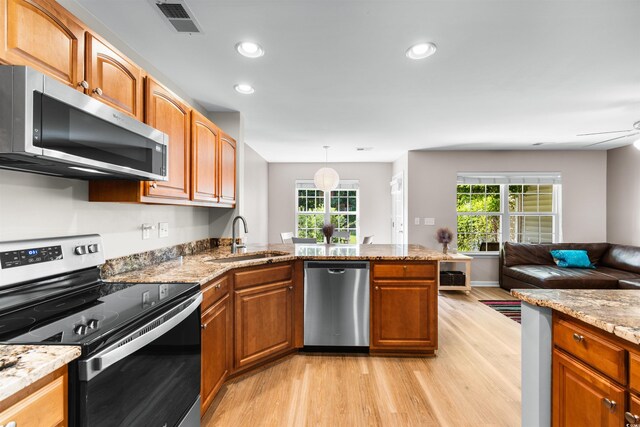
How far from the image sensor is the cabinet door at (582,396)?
107cm

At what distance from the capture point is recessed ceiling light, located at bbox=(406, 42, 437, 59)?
2066 mm

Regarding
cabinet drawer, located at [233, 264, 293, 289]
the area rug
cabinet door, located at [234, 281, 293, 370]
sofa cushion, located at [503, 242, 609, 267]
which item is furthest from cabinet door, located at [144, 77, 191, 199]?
sofa cushion, located at [503, 242, 609, 267]

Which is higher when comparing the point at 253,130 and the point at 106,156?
the point at 253,130

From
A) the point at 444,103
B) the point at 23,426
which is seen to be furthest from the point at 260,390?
the point at 444,103

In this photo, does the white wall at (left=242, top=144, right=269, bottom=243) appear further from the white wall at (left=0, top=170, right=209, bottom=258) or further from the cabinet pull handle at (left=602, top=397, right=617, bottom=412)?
the cabinet pull handle at (left=602, top=397, right=617, bottom=412)

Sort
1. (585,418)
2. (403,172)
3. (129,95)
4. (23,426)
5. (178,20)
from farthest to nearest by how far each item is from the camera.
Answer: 1. (403,172)
2. (178,20)
3. (129,95)
4. (585,418)
5. (23,426)

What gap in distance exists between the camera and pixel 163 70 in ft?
8.10

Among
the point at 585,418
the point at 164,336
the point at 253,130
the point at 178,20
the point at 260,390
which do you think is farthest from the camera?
the point at 253,130

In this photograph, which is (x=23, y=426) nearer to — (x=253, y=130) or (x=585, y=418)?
(x=585, y=418)

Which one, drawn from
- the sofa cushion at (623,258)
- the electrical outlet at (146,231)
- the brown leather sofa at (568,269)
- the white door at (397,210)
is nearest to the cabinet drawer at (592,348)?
the electrical outlet at (146,231)

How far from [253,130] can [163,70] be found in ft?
6.01

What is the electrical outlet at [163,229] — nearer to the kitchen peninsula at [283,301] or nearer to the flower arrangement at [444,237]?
the kitchen peninsula at [283,301]

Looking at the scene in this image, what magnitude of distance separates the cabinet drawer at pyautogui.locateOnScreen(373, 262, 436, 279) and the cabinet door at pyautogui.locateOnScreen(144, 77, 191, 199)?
1.68 meters

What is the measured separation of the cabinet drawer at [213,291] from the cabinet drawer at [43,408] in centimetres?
89
